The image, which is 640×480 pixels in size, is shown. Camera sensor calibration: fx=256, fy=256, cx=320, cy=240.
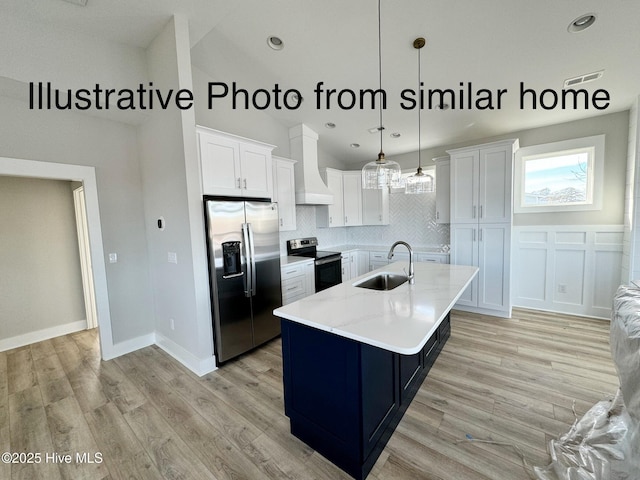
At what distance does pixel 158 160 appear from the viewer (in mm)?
2760

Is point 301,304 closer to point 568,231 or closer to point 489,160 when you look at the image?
point 489,160

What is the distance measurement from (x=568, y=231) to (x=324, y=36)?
4.06 meters

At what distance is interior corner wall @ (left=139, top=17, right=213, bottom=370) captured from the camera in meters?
2.41

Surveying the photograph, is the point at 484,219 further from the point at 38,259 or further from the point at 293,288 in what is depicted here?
the point at 38,259

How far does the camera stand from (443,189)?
4230 mm

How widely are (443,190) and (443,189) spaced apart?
0.02 m

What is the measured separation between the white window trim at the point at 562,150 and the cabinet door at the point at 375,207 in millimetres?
2068

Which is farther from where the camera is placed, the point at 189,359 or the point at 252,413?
the point at 189,359

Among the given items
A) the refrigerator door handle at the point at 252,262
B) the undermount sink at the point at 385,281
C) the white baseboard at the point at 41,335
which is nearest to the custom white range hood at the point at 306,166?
the refrigerator door handle at the point at 252,262

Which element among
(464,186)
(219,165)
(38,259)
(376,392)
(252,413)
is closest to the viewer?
(376,392)

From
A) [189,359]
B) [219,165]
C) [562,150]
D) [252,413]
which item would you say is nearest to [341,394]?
[252,413]

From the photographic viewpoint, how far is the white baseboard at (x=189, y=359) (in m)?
2.56

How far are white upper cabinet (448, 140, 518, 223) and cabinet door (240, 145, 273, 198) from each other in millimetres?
2773

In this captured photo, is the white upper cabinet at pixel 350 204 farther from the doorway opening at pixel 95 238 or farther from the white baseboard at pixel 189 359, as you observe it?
the doorway opening at pixel 95 238
